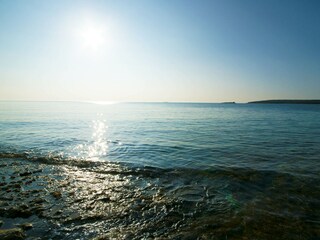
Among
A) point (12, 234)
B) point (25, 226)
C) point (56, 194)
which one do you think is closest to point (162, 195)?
point (56, 194)

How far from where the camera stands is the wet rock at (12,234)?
6977mm

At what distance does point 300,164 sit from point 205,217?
11.5 m

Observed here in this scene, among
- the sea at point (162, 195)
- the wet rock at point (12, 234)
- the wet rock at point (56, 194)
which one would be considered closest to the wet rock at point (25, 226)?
the sea at point (162, 195)

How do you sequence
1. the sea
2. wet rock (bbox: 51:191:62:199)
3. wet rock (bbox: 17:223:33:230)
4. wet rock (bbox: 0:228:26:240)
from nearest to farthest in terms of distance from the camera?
wet rock (bbox: 0:228:26:240) → wet rock (bbox: 17:223:33:230) → the sea → wet rock (bbox: 51:191:62:199)

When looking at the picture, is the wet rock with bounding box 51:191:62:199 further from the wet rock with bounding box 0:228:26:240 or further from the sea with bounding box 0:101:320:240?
the wet rock with bounding box 0:228:26:240

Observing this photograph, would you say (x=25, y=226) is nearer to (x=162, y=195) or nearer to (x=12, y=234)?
(x=12, y=234)

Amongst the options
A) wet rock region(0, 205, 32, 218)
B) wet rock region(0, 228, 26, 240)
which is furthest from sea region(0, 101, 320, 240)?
wet rock region(0, 228, 26, 240)

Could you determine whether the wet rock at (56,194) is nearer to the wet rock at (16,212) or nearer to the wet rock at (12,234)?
the wet rock at (16,212)

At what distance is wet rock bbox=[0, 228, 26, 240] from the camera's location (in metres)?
6.98

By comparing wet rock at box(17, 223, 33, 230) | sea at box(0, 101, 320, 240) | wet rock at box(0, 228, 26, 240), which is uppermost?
wet rock at box(0, 228, 26, 240)

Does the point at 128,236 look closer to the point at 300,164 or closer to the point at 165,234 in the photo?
the point at 165,234

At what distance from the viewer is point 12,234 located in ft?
23.4

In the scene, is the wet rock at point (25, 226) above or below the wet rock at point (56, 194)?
above

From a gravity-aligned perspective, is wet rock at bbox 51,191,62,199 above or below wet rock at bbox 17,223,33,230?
below
